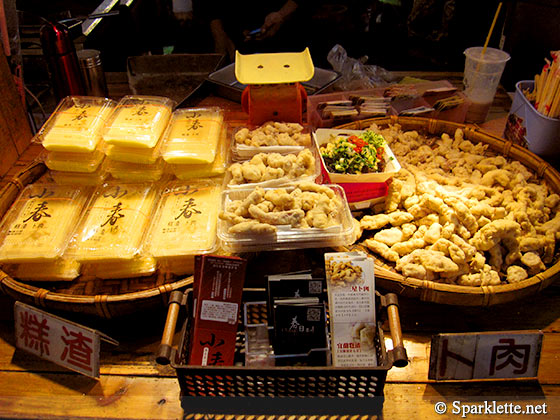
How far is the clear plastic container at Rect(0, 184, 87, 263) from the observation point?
6.18 ft

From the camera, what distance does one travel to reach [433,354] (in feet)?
5.13

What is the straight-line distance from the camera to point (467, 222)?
198 cm

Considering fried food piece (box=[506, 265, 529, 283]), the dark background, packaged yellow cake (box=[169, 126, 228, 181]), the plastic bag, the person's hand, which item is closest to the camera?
fried food piece (box=[506, 265, 529, 283])

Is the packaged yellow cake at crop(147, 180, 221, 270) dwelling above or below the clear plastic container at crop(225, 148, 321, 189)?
below

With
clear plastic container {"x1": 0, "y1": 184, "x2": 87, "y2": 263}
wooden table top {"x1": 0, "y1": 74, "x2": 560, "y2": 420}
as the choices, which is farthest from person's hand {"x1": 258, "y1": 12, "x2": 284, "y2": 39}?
wooden table top {"x1": 0, "y1": 74, "x2": 560, "y2": 420}

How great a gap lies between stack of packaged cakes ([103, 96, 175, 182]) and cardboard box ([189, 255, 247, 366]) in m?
0.92

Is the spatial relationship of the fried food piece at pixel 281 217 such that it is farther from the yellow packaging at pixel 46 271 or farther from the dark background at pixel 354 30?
the dark background at pixel 354 30

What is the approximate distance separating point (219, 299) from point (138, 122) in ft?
4.06

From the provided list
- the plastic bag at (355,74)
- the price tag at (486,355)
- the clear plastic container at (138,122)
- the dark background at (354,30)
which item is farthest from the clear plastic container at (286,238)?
the dark background at (354,30)

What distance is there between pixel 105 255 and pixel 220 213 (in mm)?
568

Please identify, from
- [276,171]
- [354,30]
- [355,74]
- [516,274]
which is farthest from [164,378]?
[354,30]

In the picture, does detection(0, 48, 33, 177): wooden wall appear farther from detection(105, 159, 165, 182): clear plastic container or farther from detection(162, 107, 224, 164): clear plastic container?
detection(162, 107, 224, 164): clear plastic container

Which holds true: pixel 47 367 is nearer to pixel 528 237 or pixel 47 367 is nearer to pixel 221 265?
pixel 221 265

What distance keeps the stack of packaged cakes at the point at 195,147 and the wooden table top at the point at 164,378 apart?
83 cm
